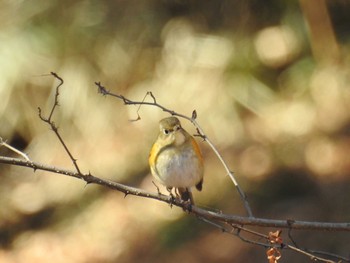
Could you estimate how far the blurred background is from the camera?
291 inches

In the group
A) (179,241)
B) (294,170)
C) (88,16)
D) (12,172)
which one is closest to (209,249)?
(179,241)

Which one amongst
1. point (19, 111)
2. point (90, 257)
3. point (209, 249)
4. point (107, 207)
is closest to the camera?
point (209, 249)

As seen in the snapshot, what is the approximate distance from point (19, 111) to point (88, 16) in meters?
1.30

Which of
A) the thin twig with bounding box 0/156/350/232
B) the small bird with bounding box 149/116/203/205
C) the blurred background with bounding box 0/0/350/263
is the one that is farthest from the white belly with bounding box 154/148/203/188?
the blurred background with bounding box 0/0/350/263

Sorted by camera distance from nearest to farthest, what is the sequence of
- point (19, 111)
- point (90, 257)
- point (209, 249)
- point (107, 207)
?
point (209, 249), point (90, 257), point (107, 207), point (19, 111)

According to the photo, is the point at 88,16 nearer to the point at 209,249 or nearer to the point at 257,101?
the point at 257,101

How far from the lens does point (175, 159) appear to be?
3.65 meters

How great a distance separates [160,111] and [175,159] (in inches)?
191

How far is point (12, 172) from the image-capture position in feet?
28.3

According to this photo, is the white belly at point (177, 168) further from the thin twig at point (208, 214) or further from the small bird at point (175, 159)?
the thin twig at point (208, 214)

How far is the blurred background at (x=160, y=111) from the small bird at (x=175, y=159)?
3.36 metres

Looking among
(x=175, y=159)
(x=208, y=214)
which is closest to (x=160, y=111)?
(x=175, y=159)

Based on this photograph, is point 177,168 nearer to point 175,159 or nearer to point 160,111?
point 175,159

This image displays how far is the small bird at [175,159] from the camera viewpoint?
11.9 ft
